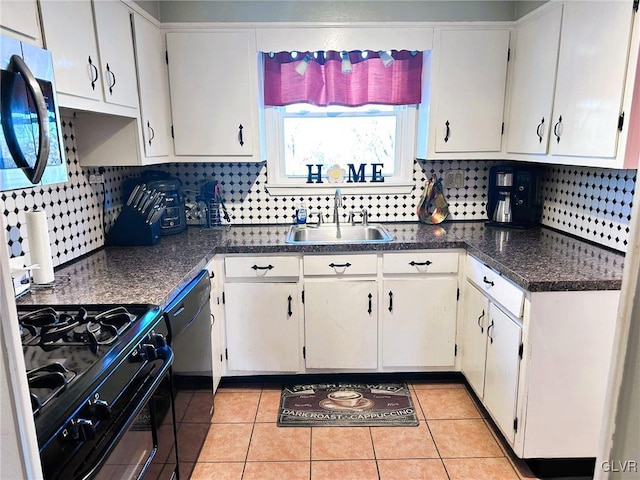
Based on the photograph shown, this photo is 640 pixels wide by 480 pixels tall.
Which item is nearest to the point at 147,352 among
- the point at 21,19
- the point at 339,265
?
the point at 21,19

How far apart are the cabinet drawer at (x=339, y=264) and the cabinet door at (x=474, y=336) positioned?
57cm

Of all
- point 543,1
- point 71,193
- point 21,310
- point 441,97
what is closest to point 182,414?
point 21,310

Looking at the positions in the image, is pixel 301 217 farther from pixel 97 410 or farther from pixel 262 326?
pixel 97 410

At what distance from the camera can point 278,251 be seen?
7.99 feet

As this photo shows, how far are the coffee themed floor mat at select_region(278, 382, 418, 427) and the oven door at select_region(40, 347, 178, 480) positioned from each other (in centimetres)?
90

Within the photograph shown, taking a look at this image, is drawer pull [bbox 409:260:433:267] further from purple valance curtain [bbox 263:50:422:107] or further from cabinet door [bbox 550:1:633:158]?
purple valance curtain [bbox 263:50:422:107]

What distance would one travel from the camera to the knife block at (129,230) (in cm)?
241

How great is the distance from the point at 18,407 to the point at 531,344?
5.91 feet

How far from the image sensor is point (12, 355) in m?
0.55

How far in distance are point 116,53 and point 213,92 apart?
2.13 ft

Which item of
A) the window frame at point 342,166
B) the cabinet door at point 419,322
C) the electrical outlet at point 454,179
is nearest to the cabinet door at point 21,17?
the window frame at point 342,166

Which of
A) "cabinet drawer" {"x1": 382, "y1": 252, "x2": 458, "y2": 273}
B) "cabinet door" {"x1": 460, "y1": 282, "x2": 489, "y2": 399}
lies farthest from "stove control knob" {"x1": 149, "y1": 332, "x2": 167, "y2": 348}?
"cabinet door" {"x1": 460, "y1": 282, "x2": 489, "y2": 399}

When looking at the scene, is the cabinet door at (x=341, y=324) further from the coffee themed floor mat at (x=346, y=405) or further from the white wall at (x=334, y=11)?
the white wall at (x=334, y=11)

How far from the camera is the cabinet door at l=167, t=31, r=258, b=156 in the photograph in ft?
8.24
